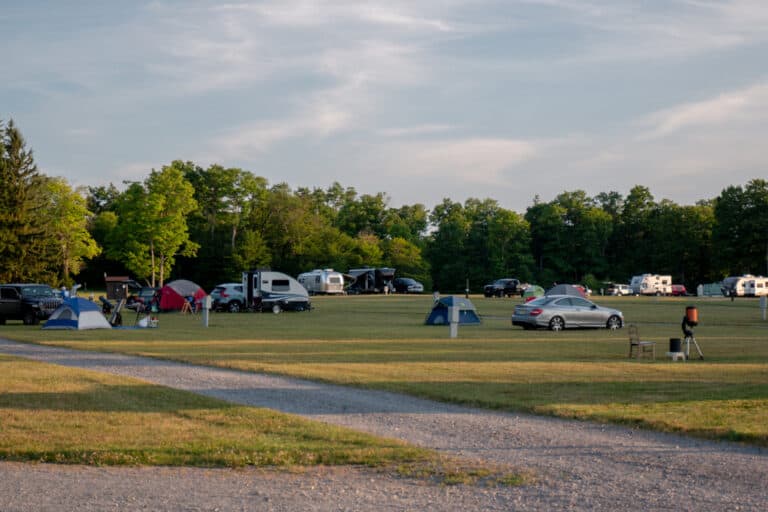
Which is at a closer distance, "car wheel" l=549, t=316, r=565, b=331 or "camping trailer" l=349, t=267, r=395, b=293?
"car wheel" l=549, t=316, r=565, b=331

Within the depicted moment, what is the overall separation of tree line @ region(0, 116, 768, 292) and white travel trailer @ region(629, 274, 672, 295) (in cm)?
1281

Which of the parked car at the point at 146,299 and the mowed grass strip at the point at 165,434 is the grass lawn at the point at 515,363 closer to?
the mowed grass strip at the point at 165,434

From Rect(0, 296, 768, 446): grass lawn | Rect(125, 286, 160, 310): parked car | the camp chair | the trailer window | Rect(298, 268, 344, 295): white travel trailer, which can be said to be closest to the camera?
Rect(0, 296, 768, 446): grass lawn

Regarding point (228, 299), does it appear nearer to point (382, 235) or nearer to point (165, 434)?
point (165, 434)

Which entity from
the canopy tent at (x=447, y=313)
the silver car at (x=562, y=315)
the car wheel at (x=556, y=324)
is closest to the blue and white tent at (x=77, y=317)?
the canopy tent at (x=447, y=313)

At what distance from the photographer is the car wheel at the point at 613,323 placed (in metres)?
33.7

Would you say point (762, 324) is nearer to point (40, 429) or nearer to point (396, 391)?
point (396, 391)

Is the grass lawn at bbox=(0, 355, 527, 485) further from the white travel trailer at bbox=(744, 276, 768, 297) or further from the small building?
the white travel trailer at bbox=(744, 276, 768, 297)

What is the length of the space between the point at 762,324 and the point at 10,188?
5375 centimetres

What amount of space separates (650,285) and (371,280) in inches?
1196

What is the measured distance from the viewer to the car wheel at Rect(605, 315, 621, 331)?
33734mm

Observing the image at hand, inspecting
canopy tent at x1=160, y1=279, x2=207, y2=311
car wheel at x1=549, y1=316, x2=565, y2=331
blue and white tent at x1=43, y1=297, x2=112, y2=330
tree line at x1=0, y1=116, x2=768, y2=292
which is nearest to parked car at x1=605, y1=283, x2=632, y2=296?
tree line at x1=0, y1=116, x2=768, y2=292

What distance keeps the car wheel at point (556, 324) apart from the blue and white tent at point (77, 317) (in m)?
16.5

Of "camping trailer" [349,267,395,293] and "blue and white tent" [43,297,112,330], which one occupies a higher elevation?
"camping trailer" [349,267,395,293]
